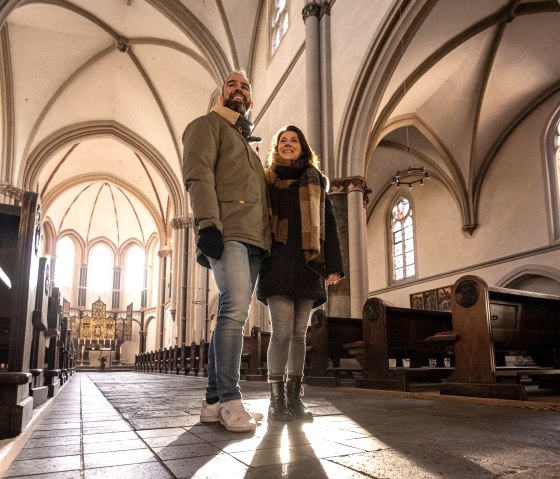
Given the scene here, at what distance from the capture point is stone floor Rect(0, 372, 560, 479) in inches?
60.7

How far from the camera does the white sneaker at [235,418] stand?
2.25 metres

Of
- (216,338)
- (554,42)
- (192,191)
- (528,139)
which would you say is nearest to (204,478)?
(216,338)

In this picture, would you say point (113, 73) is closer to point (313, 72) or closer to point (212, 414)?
point (313, 72)

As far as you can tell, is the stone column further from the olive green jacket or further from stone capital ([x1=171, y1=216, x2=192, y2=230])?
A: the olive green jacket

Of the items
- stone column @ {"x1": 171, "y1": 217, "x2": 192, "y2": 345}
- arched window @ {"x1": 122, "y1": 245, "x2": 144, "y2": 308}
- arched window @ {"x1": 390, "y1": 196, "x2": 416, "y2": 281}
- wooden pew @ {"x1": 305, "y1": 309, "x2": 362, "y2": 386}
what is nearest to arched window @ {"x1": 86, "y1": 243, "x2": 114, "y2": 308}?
arched window @ {"x1": 122, "y1": 245, "x2": 144, "y2": 308}

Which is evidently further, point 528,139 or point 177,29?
point 177,29

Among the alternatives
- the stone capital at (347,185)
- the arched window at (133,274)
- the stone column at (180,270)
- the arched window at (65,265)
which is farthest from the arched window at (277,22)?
the arched window at (65,265)

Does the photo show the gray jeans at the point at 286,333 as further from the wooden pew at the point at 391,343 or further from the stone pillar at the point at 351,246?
the stone pillar at the point at 351,246

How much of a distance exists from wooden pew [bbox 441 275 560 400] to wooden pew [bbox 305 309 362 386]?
2.25 meters

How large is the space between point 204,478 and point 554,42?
1370cm

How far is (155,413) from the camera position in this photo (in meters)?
3.08

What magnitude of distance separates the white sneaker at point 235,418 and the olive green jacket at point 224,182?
2.50 feet

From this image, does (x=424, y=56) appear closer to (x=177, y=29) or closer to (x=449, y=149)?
(x=449, y=149)

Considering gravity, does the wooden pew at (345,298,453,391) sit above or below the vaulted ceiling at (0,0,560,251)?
below
